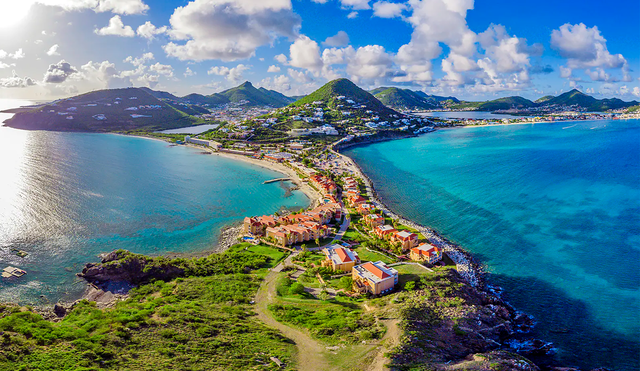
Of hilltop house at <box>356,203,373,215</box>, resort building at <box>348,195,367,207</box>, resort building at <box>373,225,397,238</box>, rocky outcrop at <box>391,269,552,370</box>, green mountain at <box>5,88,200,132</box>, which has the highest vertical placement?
green mountain at <box>5,88,200,132</box>

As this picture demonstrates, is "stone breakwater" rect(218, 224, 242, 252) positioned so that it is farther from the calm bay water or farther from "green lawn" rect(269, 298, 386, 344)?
"green lawn" rect(269, 298, 386, 344)

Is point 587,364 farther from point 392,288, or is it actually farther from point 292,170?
point 292,170

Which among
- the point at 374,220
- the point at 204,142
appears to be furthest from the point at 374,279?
the point at 204,142

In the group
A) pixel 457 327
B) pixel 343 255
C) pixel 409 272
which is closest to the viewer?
pixel 457 327

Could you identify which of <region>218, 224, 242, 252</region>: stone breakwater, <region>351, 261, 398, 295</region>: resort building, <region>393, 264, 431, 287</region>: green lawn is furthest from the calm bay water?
<region>393, 264, 431, 287</region>: green lawn

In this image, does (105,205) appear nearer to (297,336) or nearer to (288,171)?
(288,171)

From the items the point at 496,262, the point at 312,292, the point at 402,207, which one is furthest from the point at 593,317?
the point at 402,207
